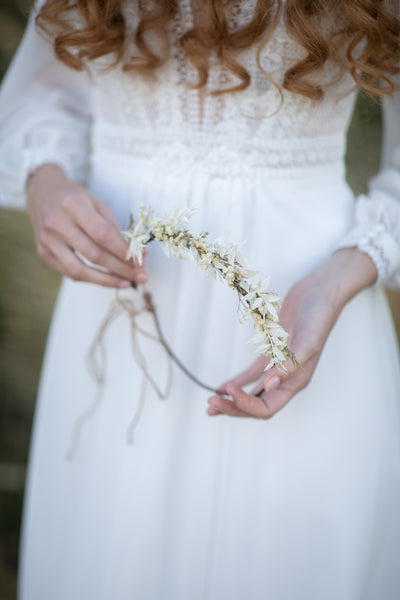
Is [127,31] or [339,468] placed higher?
[127,31]

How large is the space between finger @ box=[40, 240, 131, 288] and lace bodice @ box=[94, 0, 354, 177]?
0.26 metres

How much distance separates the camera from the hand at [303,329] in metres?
0.71

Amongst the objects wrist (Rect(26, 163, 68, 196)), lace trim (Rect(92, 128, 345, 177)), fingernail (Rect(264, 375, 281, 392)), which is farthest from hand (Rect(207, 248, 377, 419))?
wrist (Rect(26, 163, 68, 196))

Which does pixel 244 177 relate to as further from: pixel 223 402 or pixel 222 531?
pixel 222 531

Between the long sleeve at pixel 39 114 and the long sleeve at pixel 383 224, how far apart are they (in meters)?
0.70

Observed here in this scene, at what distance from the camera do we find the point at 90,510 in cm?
110

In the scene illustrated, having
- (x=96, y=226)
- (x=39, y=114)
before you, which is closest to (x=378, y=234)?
(x=96, y=226)

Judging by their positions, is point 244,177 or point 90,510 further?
point 90,510

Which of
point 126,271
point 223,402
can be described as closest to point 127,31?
point 126,271

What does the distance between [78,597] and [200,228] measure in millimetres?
885

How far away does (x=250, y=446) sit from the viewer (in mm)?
965

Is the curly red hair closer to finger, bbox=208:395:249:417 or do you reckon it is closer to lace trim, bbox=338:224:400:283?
lace trim, bbox=338:224:400:283

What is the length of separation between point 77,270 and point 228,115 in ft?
1.35

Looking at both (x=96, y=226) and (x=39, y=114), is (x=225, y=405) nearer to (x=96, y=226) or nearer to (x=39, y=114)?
(x=96, y=226)
